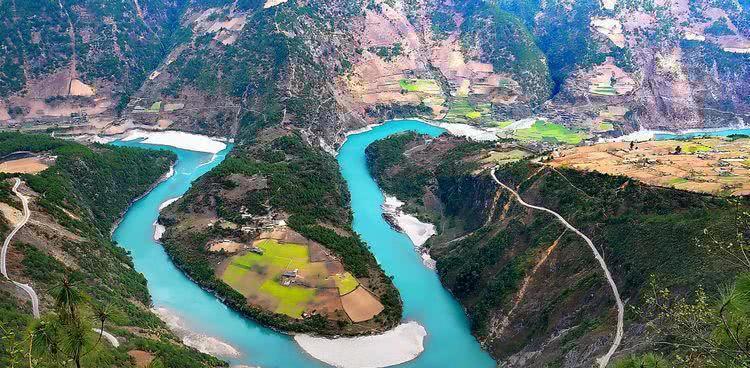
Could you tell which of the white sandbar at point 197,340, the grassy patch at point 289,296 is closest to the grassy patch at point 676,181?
the grassy patch at point 289,296

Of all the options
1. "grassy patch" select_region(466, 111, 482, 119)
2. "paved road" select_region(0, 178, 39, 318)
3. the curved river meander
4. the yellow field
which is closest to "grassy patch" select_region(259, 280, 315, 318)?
the curved river meander

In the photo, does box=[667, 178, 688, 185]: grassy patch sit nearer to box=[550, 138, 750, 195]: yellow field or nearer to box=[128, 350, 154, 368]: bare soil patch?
box=[550, 138, 750, 195]: yellow field

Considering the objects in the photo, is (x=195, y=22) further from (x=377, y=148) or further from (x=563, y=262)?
(x=563, y=262)

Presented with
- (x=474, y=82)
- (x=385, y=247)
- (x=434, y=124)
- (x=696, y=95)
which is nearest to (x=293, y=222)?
(x=385, y=247)

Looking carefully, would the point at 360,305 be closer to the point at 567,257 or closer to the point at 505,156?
the point at 567,257

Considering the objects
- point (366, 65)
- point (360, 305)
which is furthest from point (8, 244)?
point (366, 65)
